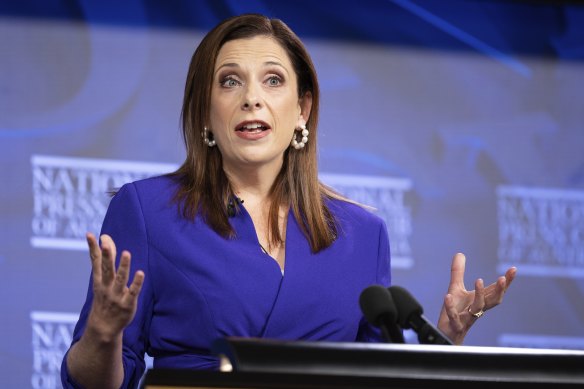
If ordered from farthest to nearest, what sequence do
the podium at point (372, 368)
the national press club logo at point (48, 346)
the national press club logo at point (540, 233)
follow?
the national press club logo at point (540, 233), the national press club logo at point (48, 346), the podium at point (372, 368)

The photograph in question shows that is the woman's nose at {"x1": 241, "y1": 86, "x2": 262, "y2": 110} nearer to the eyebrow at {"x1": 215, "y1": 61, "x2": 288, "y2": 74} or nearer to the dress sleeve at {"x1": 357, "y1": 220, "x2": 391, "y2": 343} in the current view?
the eyebrow at {"x1": 215, "y1": 61, "x2": 288, "y2": 74}

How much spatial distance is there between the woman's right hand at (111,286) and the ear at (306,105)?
1024mm

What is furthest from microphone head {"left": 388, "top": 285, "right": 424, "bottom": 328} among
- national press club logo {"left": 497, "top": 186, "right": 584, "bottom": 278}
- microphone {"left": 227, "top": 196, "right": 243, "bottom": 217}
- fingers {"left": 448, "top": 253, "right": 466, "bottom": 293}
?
national press club logo {"left": 497, "top": 186, "right": 584, "bottom": 278}

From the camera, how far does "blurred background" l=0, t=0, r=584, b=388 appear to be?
12.2 ft

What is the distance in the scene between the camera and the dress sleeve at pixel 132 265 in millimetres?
2268

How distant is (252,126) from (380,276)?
20.5 inches

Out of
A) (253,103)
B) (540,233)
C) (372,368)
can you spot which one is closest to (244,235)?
(253,103)

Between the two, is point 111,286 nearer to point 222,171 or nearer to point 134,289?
point 134,289

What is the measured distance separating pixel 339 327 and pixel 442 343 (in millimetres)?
699

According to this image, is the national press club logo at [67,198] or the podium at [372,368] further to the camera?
the national press club logo at [67,198]

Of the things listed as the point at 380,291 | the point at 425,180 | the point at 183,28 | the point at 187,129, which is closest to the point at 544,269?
the point at 425,180

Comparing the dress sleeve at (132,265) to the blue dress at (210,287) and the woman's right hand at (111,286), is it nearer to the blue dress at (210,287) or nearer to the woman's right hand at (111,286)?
the blue dress at (210,287)

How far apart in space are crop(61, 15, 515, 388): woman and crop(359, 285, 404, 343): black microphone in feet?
1.63

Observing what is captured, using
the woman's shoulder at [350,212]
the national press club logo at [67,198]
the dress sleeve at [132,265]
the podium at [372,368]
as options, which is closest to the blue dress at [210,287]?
the dress sleeve at [132,265]
